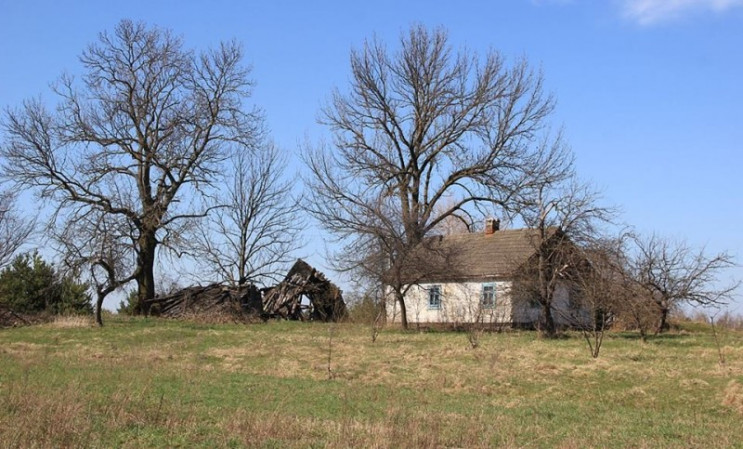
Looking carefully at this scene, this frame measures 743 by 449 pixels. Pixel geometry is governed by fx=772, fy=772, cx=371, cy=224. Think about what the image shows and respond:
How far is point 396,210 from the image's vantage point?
3541 centimetres

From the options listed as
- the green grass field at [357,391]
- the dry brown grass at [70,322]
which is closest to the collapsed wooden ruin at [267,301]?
the dry brown grass at [70,322]

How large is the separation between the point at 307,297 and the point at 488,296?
391 inches

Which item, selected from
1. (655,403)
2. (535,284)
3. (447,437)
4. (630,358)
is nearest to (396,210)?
(535,284)

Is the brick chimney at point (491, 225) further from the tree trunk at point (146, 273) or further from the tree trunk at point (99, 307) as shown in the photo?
the tree trunk at point (99, 307)

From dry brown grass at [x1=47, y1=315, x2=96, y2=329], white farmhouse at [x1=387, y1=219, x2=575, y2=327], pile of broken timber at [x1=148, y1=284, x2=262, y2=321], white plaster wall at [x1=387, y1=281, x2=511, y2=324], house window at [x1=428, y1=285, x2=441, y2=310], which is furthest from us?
house window at [x1=428, y1=285, x2=441, y2=310]

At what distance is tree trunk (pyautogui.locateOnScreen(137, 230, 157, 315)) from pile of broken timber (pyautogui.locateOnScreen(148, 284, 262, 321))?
49 cm

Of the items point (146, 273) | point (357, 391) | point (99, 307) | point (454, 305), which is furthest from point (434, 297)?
point (357, 391)

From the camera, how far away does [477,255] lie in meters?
40.3

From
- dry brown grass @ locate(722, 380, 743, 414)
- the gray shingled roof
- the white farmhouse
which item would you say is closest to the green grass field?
dry brown grass @ locate(722, 380, 743, 414)

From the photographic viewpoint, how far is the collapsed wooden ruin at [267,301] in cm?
3766

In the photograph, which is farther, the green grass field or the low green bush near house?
the low green bush near house

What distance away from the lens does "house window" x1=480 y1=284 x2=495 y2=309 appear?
3598 cm

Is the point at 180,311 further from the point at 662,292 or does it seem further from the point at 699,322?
the point at 699,322

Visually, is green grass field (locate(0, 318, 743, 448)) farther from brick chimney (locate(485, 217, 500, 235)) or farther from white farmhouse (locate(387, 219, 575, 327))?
brick chimney (locate(485, 217, 500, 235))
